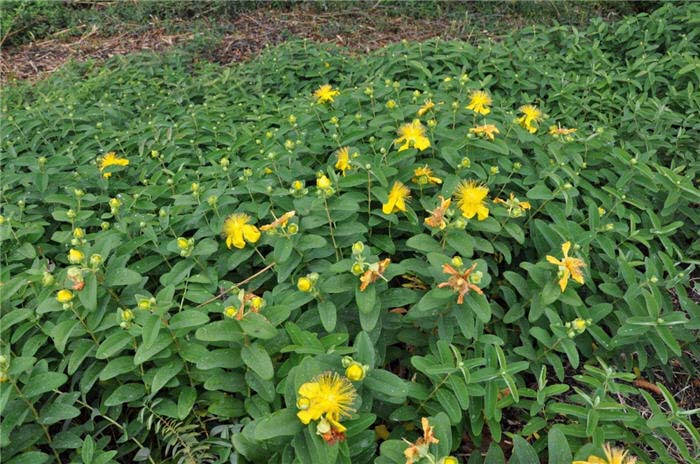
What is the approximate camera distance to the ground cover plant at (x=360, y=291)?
1246 mm

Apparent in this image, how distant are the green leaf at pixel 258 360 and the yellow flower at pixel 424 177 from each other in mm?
840

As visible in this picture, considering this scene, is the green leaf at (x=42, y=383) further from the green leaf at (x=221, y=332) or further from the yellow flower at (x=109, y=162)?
the yellow flower at (x=109, y=162)

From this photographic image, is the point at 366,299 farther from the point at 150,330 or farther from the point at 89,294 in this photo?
the point at 89,294

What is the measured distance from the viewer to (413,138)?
1.88 m

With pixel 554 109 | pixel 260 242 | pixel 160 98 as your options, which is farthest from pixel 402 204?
pixel 160 98

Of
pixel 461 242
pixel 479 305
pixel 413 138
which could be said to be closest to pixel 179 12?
pixel 413 138

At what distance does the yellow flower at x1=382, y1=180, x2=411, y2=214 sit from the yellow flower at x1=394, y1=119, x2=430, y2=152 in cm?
24

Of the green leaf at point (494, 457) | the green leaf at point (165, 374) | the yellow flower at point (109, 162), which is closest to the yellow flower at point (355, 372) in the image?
the green leaf at point (494, 457)

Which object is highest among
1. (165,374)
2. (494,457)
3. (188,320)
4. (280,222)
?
(280,222)

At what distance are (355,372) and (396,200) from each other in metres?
0.70

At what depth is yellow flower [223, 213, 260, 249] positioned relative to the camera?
5.22 feet

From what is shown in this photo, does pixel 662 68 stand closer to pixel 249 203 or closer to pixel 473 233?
pixel 473 233

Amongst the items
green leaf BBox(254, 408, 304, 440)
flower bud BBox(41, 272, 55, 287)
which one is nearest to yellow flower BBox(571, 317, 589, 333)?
green leaf BBox(254, 408, 304, 440)

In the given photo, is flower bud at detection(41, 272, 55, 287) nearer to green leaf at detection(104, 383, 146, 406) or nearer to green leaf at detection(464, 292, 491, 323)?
green leaf at detection(104, 383, 146, 406)
